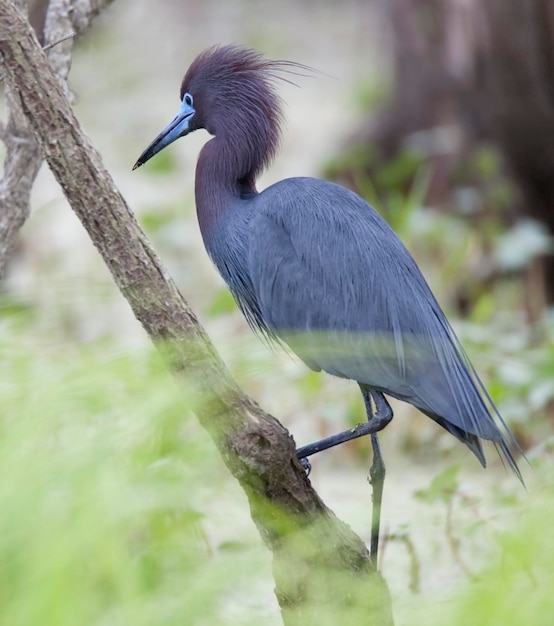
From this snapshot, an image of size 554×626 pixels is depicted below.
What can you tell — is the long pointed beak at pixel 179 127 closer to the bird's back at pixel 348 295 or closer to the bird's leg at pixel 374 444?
the bird's back at pixel 348 295

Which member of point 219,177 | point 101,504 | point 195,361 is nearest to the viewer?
point 101,504

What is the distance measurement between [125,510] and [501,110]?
4.38 meters

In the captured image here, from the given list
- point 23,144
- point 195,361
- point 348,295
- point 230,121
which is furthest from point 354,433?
point 23,144

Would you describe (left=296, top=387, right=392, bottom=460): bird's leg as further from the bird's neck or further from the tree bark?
the bird's neck

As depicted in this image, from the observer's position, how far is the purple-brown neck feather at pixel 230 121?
2432mm

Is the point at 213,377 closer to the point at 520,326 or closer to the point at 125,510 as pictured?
the point at 125,510

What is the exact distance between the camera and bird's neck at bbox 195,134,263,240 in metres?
2.41

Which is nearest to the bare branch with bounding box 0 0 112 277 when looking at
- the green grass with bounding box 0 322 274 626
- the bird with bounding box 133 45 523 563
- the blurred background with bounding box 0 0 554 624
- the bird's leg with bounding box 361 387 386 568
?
the blurred background with bounding box 0 0 554 624

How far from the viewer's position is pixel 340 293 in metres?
2.26

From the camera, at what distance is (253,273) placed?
2303 mm

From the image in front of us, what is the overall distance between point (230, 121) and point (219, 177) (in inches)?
6.2

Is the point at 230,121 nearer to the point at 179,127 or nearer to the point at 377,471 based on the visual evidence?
the point at 179,127

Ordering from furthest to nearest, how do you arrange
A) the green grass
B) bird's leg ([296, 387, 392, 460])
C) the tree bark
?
bird's leg ([296, 387, 392, 460])
the tree bark
the green grass

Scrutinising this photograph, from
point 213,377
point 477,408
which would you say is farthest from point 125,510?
point 477,408
